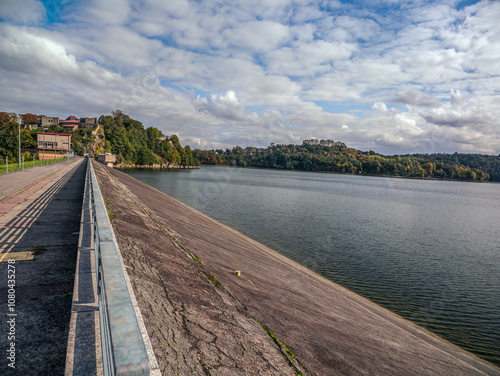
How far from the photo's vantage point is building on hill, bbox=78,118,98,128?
475 feet

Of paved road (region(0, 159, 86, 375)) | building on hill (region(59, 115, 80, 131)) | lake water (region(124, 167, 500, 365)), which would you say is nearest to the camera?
paved road (region(0, 159, 86, 375))

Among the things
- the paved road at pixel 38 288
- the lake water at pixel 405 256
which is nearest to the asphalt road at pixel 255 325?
the paved road at pixel 38 288

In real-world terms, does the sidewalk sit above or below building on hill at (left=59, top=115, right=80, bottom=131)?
below

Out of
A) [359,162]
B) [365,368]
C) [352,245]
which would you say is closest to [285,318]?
[365,368]

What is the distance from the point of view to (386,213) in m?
39.0

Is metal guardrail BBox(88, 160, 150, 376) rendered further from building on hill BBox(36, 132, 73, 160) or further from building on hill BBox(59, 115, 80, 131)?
building on hill BBox(59, 115, 80, 131)

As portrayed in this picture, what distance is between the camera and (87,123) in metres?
145

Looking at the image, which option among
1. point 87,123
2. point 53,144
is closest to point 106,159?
point 53,144

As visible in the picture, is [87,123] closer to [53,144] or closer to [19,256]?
[53,144]

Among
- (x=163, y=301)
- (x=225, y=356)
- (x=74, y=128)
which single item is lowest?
(x=225, y=356)

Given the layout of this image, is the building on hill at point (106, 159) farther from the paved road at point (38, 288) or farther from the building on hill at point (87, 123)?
the paved road at point (38, 288)

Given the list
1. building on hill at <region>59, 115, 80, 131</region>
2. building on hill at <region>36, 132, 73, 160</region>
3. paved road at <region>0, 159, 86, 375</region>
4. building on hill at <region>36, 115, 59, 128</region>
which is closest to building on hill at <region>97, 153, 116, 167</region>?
building on hill at <region>36, 132, 73, 160</region>

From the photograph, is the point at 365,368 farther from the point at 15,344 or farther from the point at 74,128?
the point at 74,128

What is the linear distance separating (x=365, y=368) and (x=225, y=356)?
360 centimetres
